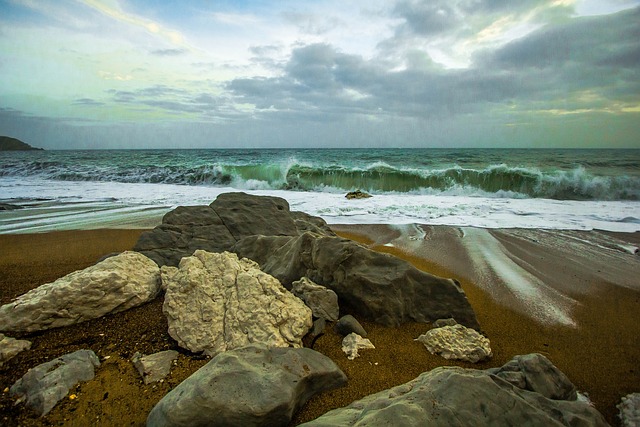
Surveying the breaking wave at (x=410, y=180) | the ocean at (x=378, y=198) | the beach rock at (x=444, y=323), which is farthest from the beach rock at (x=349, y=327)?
the breaking wave at (x=410, y=180)

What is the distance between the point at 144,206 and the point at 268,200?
6.66 meters

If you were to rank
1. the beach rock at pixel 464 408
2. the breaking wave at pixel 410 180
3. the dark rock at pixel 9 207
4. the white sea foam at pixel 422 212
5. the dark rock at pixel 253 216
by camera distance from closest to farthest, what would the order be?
the beach rock at pixel 464 408
the dark rock at pixel 253 216
the white sea foam at pixel 422 212
the dark rock at pixel 9 207
the breaking wave at pixel 410 180

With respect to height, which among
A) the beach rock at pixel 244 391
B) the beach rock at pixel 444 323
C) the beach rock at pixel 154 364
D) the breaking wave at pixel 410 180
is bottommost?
the breaking wave at pixel 410 180

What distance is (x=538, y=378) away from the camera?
6.40 feet

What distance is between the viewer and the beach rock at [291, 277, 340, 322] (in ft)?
9.63

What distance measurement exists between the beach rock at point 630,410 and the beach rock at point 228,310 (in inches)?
77.8

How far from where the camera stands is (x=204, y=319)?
2.59 metres

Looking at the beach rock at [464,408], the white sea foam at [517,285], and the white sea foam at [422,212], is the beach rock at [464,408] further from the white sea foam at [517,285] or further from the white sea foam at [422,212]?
the white sea foam at [422,212]

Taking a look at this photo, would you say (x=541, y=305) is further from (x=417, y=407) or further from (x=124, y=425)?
(x=124, y=425)

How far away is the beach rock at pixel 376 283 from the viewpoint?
3.02 metres

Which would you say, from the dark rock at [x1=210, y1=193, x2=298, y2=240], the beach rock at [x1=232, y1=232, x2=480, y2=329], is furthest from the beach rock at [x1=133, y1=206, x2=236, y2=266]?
the beach rock at [x1=232, y1=232, x2=480, y2=329]

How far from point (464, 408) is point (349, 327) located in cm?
138

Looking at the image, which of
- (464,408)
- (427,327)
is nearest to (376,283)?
(427,327)

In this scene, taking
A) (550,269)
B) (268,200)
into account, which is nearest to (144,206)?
(268,200)
